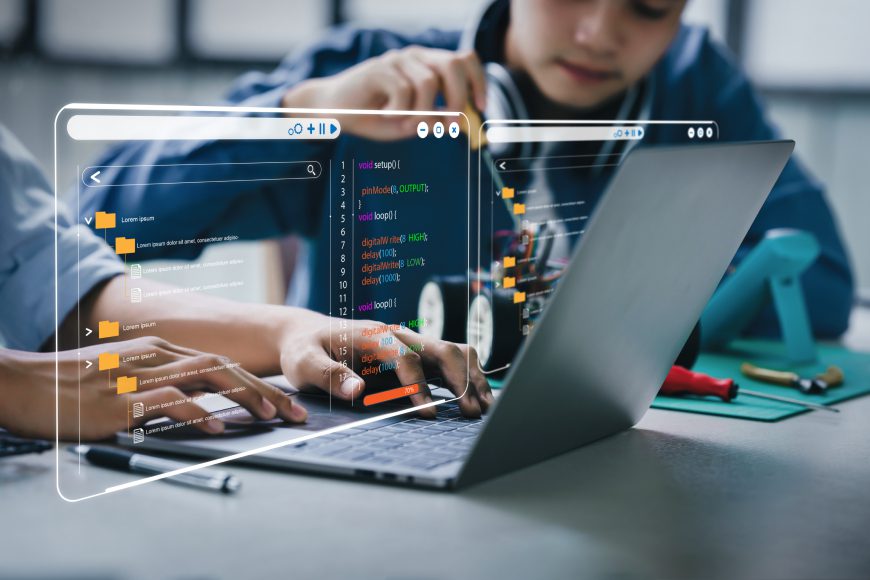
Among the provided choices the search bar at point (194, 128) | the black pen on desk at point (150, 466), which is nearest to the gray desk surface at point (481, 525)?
the black pen on desk at point (150, 466)

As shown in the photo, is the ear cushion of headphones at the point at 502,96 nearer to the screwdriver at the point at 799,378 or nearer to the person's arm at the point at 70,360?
the screwdriver at the point at 799,378

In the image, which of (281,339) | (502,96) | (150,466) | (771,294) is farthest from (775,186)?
(150,466)

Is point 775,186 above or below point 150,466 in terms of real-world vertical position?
above

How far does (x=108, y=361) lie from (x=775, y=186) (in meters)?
1.11

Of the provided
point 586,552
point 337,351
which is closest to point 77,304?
point 337,351

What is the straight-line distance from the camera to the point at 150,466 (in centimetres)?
67

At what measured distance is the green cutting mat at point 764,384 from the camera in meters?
0.96

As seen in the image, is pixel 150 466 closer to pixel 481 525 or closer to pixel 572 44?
pixel 481 525

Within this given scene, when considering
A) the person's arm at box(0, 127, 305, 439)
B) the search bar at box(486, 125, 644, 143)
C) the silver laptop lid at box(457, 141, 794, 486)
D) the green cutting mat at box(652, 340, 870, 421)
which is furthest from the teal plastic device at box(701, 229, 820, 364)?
the person's arm at box(0, 127, 305, 439)

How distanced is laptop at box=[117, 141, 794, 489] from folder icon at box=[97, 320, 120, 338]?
0.08m

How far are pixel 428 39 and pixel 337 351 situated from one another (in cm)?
76

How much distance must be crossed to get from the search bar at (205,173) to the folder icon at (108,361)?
11cm

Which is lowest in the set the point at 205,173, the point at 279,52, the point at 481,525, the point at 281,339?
the point at 481,525

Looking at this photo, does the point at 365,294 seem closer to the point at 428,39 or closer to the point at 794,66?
the point at 428,39
